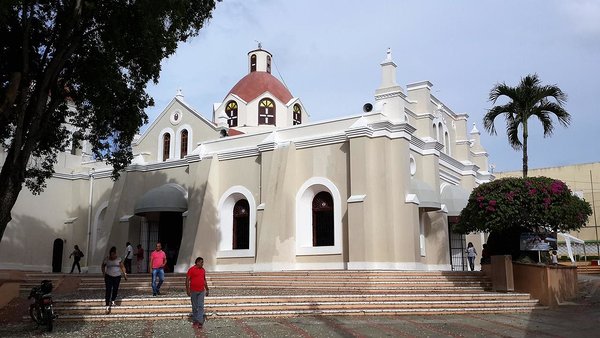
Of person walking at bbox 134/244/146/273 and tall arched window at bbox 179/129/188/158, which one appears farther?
tall arched window at bbox 179/129/188/158

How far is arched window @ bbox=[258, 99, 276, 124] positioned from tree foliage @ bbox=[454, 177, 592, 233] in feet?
54.0

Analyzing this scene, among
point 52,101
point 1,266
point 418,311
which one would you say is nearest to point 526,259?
point 418,311

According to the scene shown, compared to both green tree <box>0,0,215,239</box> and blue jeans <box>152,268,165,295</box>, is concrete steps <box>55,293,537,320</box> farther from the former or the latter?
green tree <box>0,0,215,239</box>

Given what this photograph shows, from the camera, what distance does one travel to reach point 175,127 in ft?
90.1

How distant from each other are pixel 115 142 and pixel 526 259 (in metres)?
11.9

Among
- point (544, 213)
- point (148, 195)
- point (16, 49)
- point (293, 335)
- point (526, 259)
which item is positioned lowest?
point (293, 335)

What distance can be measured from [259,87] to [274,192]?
37.7 ft

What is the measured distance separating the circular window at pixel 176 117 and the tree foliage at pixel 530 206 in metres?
16.2

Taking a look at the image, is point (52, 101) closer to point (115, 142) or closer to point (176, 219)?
point (115, 142)

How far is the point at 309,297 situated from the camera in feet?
43.6

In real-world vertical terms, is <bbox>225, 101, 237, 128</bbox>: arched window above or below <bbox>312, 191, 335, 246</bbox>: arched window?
above

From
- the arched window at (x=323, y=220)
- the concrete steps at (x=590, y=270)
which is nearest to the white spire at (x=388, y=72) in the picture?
the arched window at (x=323, y=220)

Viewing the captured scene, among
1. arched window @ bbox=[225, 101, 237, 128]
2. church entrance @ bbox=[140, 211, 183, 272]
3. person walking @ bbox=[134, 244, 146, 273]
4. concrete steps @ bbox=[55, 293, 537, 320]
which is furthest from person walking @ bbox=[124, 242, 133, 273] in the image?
concrete steps @ bbox=[55, 293, 537, 320]

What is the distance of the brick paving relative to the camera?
9.98 meters
